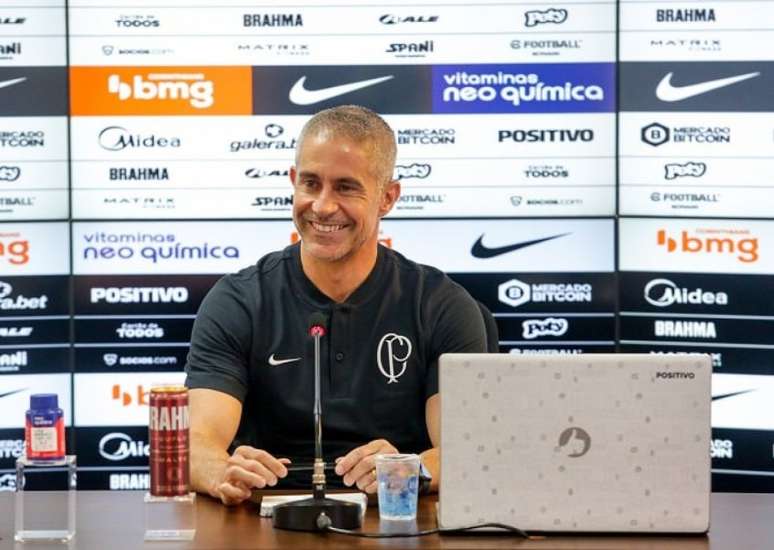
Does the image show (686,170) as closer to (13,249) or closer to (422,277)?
(422,277)

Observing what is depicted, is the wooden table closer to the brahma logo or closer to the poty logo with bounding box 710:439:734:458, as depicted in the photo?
the poty logo with bounding box 710:439:734:458

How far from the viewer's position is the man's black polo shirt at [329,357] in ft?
8.96

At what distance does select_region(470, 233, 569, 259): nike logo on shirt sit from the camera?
168 inches

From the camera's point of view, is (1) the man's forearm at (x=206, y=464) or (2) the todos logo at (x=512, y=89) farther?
(2) the todos logo at (x=512, y=89)

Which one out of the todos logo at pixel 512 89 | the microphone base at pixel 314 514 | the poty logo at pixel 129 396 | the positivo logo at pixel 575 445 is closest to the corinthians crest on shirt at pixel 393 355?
the microphone base at pixel 314 514

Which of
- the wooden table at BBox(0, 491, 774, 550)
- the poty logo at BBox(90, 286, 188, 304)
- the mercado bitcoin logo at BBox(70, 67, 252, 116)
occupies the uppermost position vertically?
the mercado bitcoin logo at BBox(70, 67, 252, 116)

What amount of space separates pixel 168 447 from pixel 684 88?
104 inches

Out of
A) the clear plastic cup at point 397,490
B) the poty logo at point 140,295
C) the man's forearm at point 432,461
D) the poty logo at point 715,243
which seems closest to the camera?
the clear plastic cup at point 397,490

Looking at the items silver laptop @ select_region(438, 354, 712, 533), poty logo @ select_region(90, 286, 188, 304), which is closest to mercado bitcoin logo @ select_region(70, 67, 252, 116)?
poty logo @ select_region(90, 286, 188, 304)

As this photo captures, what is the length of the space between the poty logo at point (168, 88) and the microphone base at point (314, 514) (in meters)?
2.37

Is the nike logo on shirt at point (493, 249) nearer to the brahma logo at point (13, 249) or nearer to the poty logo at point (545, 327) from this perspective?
the poty logo at point (545, 327)

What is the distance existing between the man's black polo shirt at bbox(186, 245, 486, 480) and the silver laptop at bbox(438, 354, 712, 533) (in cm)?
67

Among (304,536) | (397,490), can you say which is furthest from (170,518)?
(397,490)

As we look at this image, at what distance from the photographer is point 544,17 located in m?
4.25
